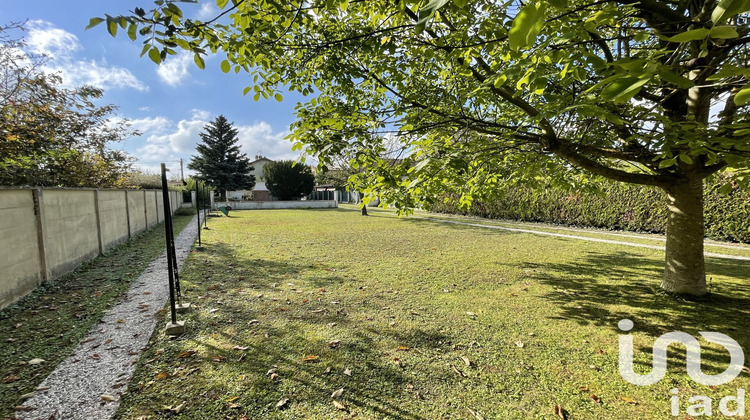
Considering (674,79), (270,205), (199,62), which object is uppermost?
(199,62)

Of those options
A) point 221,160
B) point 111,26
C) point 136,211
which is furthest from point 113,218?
point 221,160

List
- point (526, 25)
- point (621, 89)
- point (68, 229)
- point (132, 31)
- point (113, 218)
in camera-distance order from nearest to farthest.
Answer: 1. point (526, 25)
2. point (621, 89)
3. point (132, 31)
4. point (68, 229)
5. point (113, 218)

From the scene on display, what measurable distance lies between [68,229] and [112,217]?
3047mm

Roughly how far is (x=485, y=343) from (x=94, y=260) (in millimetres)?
8774

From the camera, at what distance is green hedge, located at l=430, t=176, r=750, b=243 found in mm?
9336

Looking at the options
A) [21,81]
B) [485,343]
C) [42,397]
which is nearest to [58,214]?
[21,81]

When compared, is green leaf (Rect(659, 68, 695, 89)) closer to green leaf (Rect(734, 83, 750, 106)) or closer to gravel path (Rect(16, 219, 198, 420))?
green leaf (Rect(734, 83, 750, 106))

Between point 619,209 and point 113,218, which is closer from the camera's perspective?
point 113,218

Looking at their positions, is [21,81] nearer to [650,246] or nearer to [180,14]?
[180,14]

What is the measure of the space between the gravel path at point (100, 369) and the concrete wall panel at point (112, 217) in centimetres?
482

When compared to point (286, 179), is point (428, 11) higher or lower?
lower

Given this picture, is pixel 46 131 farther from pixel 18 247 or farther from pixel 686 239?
pixel 686 239

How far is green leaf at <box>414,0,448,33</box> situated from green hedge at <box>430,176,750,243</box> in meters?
4.76

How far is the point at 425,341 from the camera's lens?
140 inches
